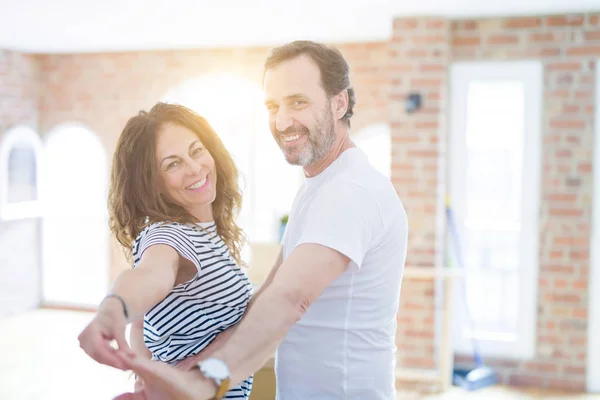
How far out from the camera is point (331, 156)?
1.44 m

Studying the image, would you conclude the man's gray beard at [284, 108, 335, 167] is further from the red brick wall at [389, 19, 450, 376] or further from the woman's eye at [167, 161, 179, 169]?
the red brick wall at [389, 19, 450, 376]

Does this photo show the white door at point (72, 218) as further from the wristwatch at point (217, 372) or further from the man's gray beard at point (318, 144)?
the wristwatch at point (217, 372)

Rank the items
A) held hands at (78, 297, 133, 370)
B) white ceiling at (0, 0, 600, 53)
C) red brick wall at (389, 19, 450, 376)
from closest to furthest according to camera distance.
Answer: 1. held hands at (78, 297, 133, 370)
2. white ceiling at (0, 0, 600, 53)
3. red brick wall at (389, 19, 450, 376)

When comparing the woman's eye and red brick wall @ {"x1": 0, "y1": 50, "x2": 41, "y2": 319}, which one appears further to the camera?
red brick wall @ {"x1": 0, "y1": 50, "x2": 41, "y2": 319}

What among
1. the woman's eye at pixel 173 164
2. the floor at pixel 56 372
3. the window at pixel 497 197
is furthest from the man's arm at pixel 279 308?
the window at pixel 497 197

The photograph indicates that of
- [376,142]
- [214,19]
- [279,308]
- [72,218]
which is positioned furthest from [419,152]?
[72,218]

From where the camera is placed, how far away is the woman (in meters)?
1.29

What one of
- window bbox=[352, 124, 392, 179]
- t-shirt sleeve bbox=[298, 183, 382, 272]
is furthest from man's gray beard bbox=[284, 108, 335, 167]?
window bbox=[352, 124, 392, 179]

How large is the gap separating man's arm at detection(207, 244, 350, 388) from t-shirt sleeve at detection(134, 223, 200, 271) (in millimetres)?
254

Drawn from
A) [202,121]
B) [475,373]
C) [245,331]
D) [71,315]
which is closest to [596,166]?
[475,373]

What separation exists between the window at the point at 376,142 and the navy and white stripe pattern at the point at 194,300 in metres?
4.57

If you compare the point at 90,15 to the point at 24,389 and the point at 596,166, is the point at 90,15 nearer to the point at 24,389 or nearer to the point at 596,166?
the point at 24,389

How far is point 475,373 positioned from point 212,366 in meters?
4.01

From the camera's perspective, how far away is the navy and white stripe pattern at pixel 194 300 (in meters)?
1.29
